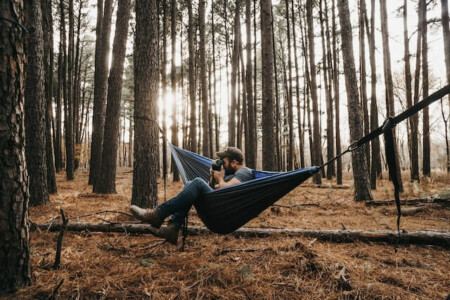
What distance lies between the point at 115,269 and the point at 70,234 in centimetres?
101

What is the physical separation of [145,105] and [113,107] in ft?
6.62

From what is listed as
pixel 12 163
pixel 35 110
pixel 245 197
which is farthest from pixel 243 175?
pixel 35 110

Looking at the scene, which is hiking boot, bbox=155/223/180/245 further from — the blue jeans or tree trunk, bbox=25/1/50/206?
tree trunk, bbox=25/1/50/206

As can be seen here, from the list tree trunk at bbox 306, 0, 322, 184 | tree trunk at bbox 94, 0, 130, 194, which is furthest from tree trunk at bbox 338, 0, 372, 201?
tree trunk at bbox 94, 0, 130, 194

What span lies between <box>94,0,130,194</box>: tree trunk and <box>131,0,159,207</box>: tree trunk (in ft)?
6.15

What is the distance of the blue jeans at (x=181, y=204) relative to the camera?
1.82m

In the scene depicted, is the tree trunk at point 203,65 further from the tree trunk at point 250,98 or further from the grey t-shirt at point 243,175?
the grey t-shirt at point 243,175

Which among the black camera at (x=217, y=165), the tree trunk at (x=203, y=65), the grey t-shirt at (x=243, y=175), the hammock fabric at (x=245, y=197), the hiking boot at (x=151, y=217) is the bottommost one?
the hiking boot at (x=151, y=217)

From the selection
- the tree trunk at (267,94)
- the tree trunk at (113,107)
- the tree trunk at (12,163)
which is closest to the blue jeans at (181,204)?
the tree trunk at (12,163)

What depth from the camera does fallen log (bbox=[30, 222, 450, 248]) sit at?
2004mm

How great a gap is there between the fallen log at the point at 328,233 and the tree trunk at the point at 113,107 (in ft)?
7.79

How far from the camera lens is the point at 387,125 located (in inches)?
56.5

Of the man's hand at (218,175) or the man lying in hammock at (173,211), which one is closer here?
the man lying in hammock at (173,211)

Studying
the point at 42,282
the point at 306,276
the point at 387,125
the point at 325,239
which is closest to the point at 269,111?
the point at 325,239
